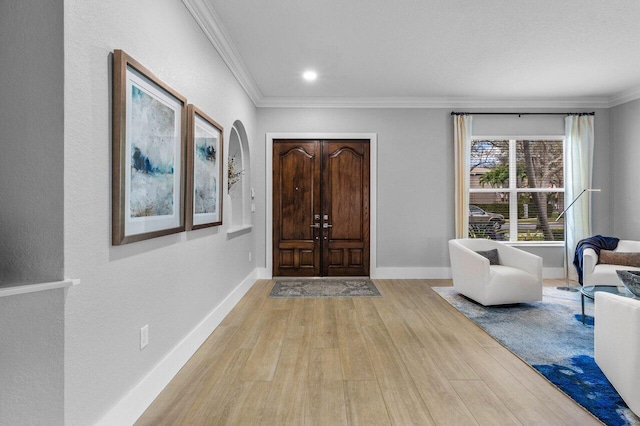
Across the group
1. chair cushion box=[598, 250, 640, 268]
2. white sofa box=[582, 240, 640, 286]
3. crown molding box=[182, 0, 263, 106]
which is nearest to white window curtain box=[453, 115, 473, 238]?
white sofa box=[582, 240, 640, 286]

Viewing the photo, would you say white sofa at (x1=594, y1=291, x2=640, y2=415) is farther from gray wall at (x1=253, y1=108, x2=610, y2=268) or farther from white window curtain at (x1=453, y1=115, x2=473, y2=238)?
gray wall at (x1=253, y1=108, x2=610, y2=268)

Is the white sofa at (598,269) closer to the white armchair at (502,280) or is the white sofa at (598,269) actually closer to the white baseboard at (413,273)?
the white armchair at (502,280)

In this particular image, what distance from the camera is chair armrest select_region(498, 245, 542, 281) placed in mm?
3918

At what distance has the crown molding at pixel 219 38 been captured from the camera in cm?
277

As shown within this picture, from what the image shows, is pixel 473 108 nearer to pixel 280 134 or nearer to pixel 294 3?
pixel 280 134

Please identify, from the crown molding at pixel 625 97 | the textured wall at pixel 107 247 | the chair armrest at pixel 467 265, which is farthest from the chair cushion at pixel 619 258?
the textured wall at pixel 107 247

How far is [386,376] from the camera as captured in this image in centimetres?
239

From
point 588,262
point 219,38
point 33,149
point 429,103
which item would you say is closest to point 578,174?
point 588,262

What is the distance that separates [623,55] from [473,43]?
5.93 ft

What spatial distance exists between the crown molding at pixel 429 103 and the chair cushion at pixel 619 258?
244 centimetres

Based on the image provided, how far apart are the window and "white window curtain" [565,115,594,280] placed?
0.16 meters

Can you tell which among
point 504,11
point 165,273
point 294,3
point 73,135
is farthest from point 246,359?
point 504,11

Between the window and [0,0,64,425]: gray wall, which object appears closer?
[0,0,64,425]: gray wall

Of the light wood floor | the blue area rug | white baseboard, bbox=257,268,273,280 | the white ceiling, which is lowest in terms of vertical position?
the light wood floor
